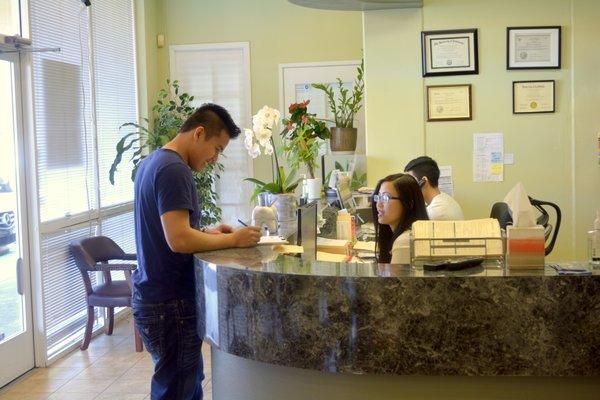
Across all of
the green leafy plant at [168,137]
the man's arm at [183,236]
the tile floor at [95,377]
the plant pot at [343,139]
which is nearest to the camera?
the man's arm at [183,236]

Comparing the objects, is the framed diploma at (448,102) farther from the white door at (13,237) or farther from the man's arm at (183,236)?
the man's arm at (183,236)

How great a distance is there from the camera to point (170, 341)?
260cm

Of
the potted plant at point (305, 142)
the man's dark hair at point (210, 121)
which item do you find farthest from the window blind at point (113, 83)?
the man's dark hair at point (210, 121)

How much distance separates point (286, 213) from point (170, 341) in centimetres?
93

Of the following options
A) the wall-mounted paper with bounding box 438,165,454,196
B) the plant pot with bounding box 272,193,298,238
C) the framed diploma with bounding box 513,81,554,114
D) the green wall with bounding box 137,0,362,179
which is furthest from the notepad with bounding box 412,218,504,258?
the green wall with bounding box 137,0,362,179

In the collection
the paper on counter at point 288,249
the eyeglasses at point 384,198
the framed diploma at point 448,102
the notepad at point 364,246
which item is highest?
the framed diploma at point 448,102

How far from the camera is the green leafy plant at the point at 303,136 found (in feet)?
16.0

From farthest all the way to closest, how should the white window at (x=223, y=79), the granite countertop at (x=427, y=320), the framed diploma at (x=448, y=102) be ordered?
1. the white window at (x=223, y=79)
2. the framed diploma at (x=448, y=102)
3. the granite countertop at (x=427, y=320)

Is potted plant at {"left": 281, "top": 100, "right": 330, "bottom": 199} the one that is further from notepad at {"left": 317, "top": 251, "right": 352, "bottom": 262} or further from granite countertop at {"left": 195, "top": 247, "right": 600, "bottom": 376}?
granite countertop at {"left": 195, "top": 247, "right": 600, "bottom": 376}

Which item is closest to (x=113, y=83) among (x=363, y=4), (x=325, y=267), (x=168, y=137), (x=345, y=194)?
(x=168, y=137)

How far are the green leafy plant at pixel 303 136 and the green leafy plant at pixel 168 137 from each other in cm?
147

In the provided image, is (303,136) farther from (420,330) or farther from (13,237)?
(420,330)

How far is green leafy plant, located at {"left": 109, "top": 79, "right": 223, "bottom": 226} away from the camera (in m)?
6.48

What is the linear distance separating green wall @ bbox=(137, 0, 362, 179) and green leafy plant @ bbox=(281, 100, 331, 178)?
6.21 feet
